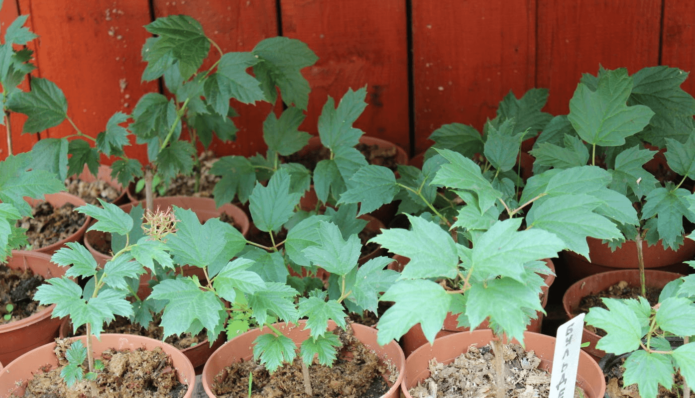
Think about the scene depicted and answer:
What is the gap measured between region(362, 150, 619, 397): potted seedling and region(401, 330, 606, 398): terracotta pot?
0.01m

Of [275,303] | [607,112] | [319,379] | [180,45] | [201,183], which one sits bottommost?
[319,379]

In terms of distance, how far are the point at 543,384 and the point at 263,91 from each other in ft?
2.91

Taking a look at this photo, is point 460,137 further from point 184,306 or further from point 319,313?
point 184,306

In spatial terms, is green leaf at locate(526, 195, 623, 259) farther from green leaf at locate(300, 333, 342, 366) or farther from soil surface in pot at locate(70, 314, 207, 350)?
soil surface in pot at locate(70, 314, 207, 350)

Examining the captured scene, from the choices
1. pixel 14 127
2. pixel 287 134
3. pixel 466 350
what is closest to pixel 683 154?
pixel 466 350

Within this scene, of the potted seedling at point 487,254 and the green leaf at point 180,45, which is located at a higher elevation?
the green leaf at point 180,45

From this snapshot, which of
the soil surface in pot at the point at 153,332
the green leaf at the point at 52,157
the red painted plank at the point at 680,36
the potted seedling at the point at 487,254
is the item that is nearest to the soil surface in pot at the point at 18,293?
the soil surface in pot at the point at 153,332

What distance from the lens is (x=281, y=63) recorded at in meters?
1.66

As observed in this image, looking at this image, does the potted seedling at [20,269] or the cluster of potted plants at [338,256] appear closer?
the cluster of potted plants at [338,256]

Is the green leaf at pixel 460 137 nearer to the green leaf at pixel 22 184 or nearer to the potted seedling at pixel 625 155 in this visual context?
the potted seedling at pixel 625 155

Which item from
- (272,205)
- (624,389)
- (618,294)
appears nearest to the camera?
(624,389)

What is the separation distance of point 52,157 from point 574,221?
1170 millimetres

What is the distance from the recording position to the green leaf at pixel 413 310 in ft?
3.10

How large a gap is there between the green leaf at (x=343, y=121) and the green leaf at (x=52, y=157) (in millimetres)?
594
